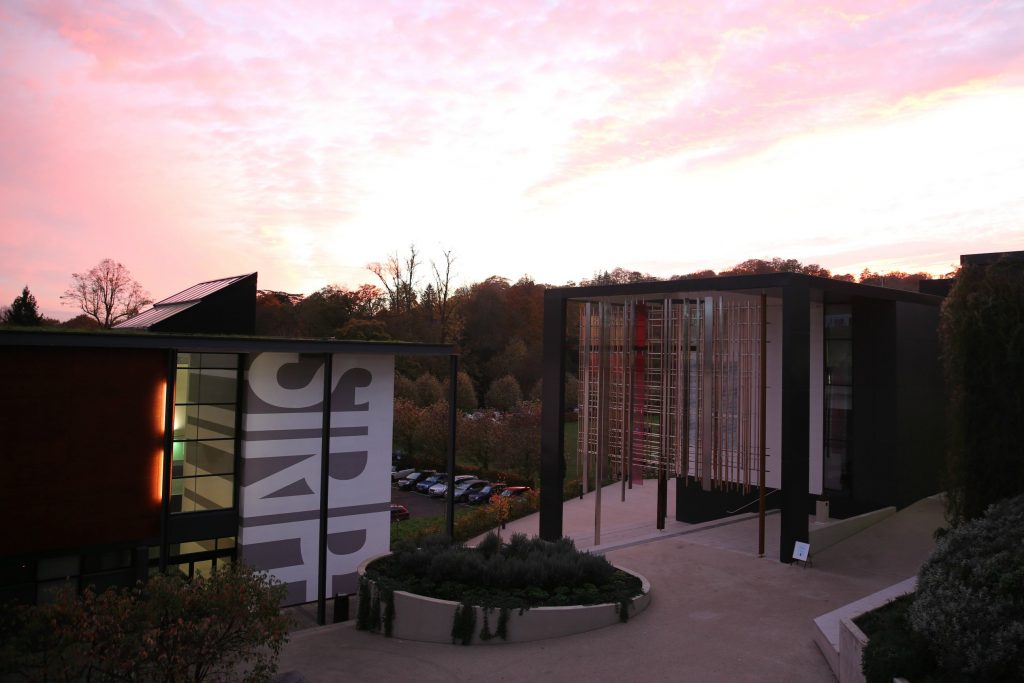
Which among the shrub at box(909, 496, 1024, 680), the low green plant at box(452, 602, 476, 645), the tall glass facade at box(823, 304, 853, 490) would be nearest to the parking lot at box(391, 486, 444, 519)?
the tall glass facade at box(823, 304, 853, 490)

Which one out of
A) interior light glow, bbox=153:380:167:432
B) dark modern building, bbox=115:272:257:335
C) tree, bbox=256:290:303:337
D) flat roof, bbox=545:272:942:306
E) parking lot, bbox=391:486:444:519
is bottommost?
parking lot, bbox=391:486:444:519

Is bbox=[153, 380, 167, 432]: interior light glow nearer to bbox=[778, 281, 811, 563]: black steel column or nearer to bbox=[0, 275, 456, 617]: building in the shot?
bbox=[0, 275, 456, 617]: building

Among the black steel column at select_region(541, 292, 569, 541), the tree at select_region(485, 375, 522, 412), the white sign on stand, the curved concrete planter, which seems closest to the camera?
the curved concrete planter

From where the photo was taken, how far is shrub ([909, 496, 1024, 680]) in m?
7.54

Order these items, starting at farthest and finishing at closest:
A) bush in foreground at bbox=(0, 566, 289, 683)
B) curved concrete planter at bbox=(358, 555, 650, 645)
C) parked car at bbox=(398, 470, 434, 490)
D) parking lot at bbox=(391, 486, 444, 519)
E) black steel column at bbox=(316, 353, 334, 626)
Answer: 1. parked car at bbox=(398, 470, 434, 490)
2. parking lot at bbox=(391, 486, 444, 519)
3. black steel column at bbox=(316, 353, 334, 626)
4. curved concrete planter at bbox=(358, 555, 650, 645)
5. bush in foreground at bbox=(0, 566, 289, 683)

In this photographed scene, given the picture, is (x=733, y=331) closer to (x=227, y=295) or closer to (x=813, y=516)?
(x=813, y=516)

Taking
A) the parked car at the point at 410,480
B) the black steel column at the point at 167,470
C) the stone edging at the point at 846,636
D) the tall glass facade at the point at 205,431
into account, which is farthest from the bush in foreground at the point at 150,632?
the parked car at the point at 410,480

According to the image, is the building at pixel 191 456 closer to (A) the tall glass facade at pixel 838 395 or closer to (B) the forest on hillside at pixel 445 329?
(A) the tall glass facade at pixel 838 395

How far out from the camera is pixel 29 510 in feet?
44.6

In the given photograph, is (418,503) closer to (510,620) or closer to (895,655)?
(510,620)

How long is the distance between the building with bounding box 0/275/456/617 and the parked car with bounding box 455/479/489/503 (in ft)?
51.6

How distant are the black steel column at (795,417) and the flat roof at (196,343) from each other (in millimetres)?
8498

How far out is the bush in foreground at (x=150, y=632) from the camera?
8.80m

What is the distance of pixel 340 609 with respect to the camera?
1744 centimetres
